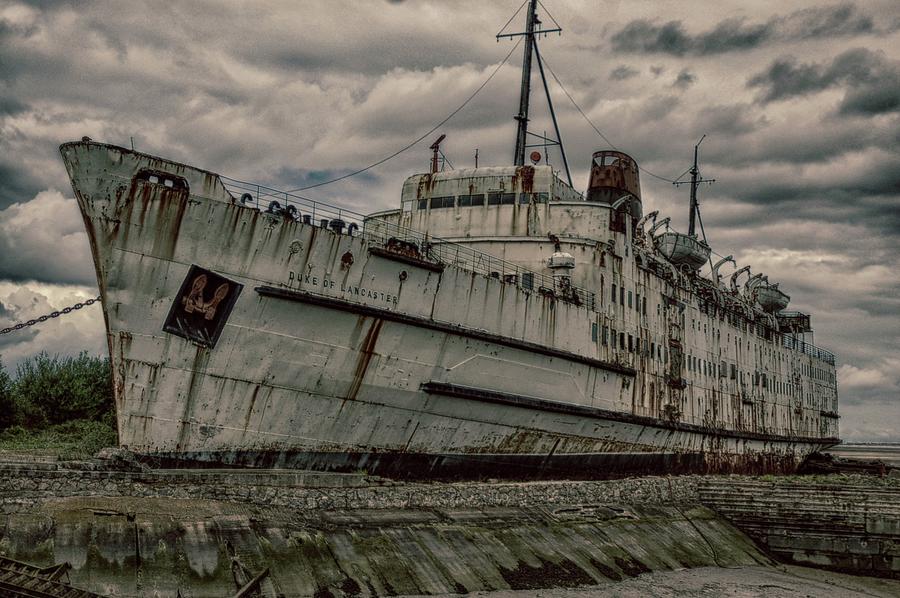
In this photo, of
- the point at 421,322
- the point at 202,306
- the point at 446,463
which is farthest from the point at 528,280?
the point at 202,306

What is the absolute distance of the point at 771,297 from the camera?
37.8m

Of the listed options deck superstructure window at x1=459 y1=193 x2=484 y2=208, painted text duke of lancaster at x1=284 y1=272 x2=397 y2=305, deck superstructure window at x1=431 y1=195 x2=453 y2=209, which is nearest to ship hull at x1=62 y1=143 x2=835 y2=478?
painted text duke of lancaster at x1=284 y1=272 x2=397 y2=305

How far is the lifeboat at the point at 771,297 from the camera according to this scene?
124 feet

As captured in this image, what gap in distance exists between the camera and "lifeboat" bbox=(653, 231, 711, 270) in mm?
28469

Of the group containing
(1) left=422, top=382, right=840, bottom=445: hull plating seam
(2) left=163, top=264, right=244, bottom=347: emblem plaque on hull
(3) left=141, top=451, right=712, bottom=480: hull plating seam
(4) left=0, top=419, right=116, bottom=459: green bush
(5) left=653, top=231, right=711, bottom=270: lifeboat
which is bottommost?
(4) left=0, top=419, right=116, bottom=459: green bush

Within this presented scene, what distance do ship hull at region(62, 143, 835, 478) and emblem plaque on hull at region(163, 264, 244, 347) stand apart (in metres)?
0.02

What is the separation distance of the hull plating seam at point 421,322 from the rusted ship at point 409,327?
0.05 m

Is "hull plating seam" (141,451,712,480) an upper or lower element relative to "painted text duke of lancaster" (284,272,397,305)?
lower

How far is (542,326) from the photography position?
18.6 metres

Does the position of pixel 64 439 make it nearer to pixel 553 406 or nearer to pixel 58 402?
pixel 58 402

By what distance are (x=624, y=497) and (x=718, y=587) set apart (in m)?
4.19

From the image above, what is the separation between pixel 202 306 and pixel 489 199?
1091 cm

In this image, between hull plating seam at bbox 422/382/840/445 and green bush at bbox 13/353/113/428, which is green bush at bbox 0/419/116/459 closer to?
green bush at bbox 13/353/113/428

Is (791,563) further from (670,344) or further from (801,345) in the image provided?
(801,345)
